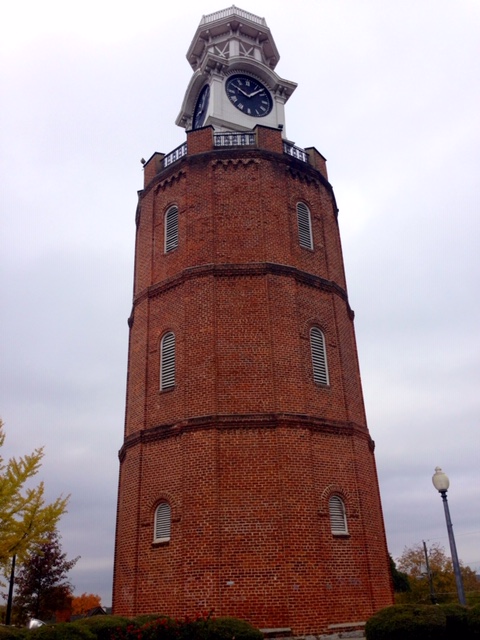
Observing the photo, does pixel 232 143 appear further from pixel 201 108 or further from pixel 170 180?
pixel 201 108

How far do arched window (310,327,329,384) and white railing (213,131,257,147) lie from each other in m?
7.54

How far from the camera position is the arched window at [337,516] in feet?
54.4

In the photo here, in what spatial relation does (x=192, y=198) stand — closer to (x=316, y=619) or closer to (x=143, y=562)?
(x=143, y=562)

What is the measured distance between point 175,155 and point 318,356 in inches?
376

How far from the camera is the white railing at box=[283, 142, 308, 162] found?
881 inches

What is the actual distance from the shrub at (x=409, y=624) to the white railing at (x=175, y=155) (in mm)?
16382

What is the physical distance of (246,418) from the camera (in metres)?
16.8

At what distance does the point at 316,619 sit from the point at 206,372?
712cm

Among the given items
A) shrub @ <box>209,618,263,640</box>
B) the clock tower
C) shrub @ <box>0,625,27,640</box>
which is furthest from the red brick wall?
the clock tower

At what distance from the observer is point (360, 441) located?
18.6 m

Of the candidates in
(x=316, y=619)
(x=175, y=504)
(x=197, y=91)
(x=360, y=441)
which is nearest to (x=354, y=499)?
(x=360, y=441)

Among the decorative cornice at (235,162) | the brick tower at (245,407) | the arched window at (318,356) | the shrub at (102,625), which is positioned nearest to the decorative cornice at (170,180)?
the brick tower at (245,407)

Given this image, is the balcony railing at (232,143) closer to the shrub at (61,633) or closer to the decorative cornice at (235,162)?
the decorative cornice at (235,162)

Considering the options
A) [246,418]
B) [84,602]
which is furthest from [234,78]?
[84,602]
